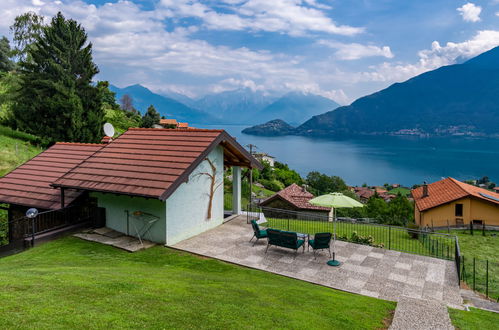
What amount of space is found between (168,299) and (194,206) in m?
7.46

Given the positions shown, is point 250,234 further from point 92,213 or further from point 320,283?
point 92,213

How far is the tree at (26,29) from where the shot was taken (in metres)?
41.3

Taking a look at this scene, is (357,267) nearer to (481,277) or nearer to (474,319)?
(474,319)

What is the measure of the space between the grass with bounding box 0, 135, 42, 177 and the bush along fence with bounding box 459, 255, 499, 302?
2631 centimetres

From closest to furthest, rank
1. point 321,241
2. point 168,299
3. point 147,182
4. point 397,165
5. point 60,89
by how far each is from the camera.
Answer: point 168,299, point 321,241, point 147,182, point 60,89, point 397,165

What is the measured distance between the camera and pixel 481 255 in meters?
18.4

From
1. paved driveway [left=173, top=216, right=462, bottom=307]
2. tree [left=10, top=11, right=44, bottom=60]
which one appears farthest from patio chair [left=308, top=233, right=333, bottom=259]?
tree [left=10, top=11, right=44, bottom=60]

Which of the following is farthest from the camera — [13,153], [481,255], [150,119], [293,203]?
[150,119]

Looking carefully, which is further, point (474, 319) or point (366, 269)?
point (366, 269)

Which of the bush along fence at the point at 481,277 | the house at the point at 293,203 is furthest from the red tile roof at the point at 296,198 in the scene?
the bush along fence at the point at 481,277

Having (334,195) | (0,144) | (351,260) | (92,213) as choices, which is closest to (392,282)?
(351,260)

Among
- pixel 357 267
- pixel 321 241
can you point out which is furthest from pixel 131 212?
pixel 357 267

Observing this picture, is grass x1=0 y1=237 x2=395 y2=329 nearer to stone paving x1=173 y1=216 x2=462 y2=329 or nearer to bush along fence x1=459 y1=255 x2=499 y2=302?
stone paving x1=173 y1=216 x2=462 y2=329

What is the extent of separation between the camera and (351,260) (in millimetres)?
11453
